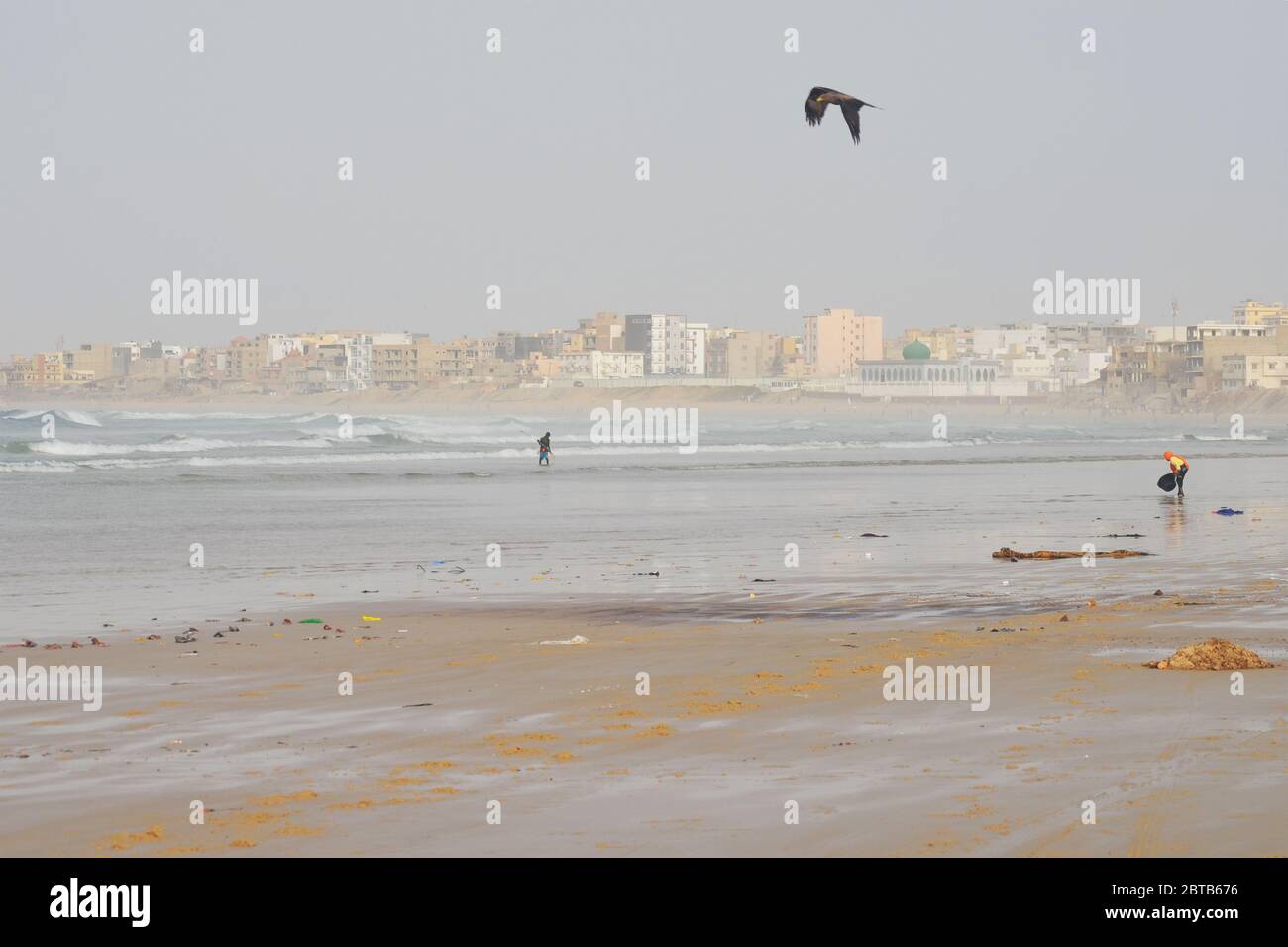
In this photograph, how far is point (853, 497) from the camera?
34.6 meters

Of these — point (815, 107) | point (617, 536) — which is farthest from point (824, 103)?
point (617, 536)

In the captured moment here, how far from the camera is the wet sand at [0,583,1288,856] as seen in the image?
659cm

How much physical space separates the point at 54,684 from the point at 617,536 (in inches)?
564

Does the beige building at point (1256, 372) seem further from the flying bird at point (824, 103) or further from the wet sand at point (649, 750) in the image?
the wet sand at point (649, 750)

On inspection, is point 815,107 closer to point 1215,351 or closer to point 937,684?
point 937,684
